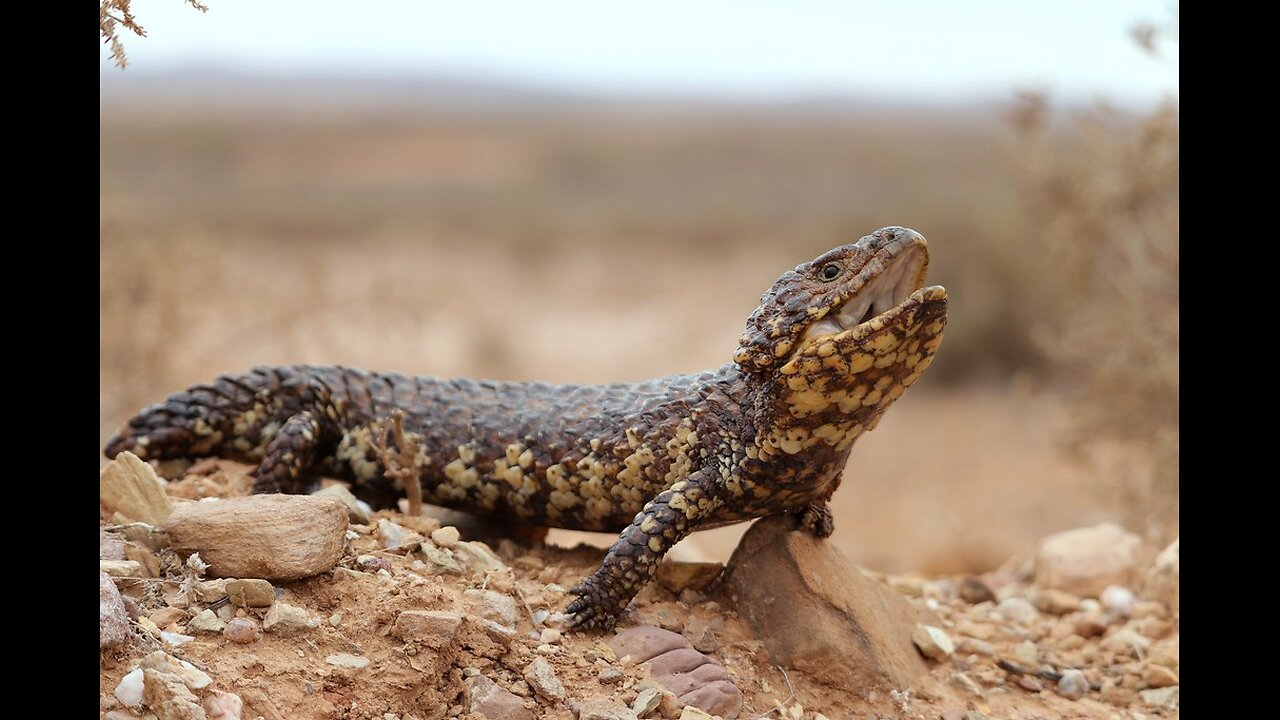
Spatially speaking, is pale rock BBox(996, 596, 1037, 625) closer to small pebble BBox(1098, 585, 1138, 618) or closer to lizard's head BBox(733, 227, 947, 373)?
small pebble BBox(1098, 585, 1138, 618)

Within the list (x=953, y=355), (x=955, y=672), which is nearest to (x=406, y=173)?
(x=953, y=355)

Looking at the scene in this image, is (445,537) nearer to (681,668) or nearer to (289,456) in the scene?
(289,456)

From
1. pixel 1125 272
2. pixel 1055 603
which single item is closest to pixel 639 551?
pixel 1055 603

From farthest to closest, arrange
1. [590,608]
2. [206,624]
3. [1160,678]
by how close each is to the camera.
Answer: [1160,678] < [590,608] < [206,624]

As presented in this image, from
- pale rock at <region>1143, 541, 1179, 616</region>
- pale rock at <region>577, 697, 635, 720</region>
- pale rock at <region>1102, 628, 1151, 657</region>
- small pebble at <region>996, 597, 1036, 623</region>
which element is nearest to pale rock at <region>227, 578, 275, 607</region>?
pale rock at <region>577, 697, 635, 720</region>

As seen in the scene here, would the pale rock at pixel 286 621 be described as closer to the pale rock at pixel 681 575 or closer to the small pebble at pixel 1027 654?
the pale rock at pixel 681 575
